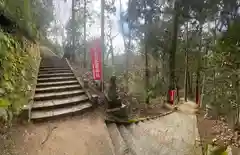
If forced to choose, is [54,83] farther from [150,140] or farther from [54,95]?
[150,140]

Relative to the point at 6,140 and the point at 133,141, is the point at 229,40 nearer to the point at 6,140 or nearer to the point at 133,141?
the point at 133,141

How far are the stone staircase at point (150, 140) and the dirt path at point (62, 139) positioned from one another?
0.34 m

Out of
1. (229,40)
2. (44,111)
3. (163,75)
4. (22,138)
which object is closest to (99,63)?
(44,111)

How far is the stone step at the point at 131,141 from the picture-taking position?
4322mm

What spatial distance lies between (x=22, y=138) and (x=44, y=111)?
55.7 inches

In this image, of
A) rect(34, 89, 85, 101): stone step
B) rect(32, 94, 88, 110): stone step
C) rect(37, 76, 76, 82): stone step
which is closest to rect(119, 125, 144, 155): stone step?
rect(32, 94, 88, 110): stone step

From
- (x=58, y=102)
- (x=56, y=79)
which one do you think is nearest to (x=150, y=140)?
(x=58, y=102)

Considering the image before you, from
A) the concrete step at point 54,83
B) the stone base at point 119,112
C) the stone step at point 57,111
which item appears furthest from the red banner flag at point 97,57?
the stone base at point 119,112

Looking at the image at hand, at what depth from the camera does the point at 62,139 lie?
400cm

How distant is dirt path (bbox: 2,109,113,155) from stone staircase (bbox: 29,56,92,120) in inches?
18.8

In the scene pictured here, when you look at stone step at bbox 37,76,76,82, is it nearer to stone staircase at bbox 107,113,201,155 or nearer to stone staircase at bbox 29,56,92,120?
stone staircase at bbox 29,56,92,120

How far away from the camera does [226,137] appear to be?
6.03 meters

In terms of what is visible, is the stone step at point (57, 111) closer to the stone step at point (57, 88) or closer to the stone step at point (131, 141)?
the stone step at point (57, 88)

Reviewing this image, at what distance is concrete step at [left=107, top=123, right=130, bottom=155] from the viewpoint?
4.00m
